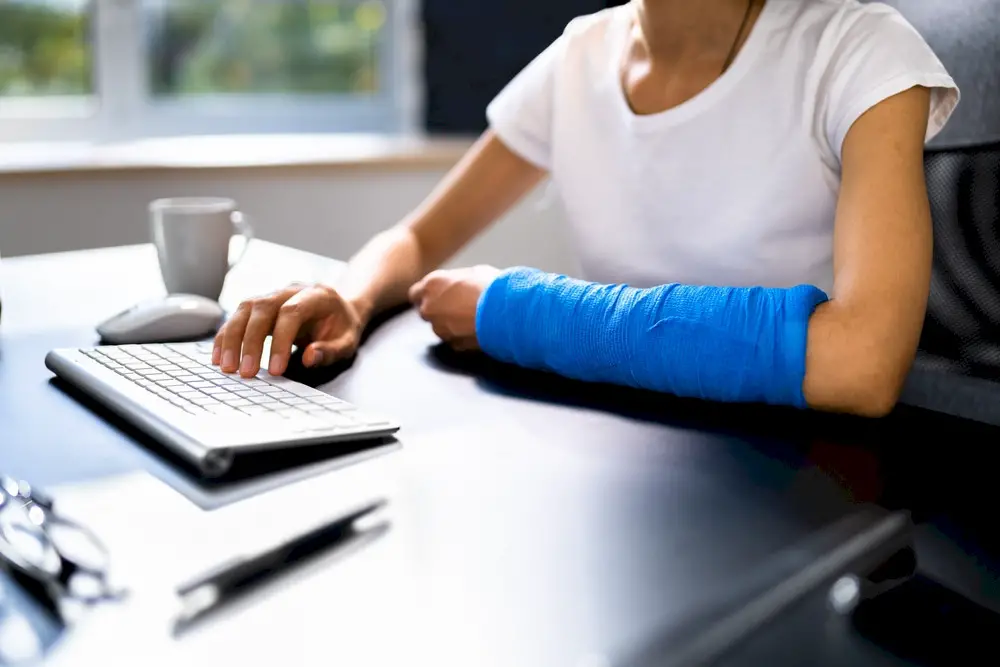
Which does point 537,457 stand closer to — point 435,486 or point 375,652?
point 435,486

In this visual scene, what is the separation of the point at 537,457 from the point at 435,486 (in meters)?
0.08

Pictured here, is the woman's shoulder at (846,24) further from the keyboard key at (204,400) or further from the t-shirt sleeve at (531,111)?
the keyboard key at (204,400)

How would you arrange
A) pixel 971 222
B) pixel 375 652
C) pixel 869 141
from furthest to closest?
pixel 971 222 → pixel 869 141 → pixel 375 652

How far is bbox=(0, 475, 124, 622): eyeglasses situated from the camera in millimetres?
468

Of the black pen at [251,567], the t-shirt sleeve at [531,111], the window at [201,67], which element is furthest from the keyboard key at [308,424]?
the window at [201,67]

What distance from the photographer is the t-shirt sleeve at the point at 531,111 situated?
1369 mm

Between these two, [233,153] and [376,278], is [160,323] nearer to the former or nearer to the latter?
[376,278]

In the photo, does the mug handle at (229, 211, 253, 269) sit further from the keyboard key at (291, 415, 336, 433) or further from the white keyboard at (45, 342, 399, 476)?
the keyboard key at (291, 415, 336, 433)

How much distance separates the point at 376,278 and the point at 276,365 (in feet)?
1.02

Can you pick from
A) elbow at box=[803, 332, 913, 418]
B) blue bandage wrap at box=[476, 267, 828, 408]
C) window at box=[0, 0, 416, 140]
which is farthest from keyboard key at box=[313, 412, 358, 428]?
window at box=[0, 0, 416, 140]

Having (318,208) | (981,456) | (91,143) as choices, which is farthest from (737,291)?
(91,143)

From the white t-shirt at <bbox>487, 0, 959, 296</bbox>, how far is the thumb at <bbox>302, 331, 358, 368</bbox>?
441 mm

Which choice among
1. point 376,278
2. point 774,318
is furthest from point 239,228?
point 774,318

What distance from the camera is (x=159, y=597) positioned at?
1.52 ft
